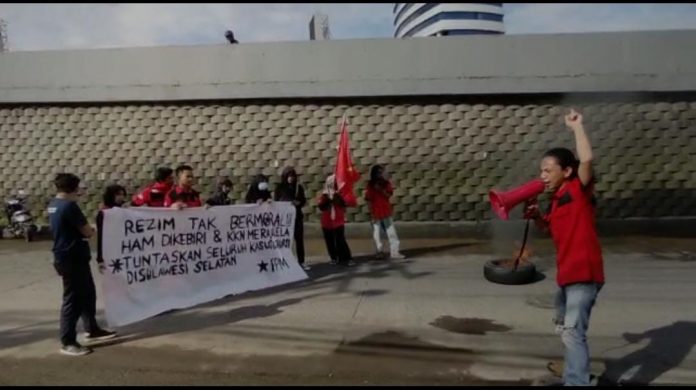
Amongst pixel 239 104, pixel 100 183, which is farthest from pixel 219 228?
pixel 100 183

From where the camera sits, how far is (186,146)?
1144cm

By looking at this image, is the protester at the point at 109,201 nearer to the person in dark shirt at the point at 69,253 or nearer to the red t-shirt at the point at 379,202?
the person in dark shirt at the point at 69,253

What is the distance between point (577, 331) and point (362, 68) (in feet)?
26.5

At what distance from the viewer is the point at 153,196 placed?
21.2ft

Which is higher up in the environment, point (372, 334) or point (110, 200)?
point (110, 200)

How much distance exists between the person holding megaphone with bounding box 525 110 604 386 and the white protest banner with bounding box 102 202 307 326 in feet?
13.3

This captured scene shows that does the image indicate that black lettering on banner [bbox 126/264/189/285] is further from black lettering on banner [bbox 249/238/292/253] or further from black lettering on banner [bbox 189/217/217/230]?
black lettering on banner [bbox 249/238/292/253]

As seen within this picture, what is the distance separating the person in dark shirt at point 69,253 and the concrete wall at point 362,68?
666cm

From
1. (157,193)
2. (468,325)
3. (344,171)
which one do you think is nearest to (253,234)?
(157,193)

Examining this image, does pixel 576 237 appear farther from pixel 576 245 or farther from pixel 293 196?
pixel 293 196

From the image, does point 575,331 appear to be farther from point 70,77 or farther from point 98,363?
point 70,77

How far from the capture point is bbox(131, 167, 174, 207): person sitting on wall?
6.37 metres

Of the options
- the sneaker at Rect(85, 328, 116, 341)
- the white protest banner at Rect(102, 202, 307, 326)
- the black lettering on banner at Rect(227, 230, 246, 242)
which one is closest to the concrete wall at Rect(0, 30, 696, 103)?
the white protest banner at Rect(102, 202, 307, 326)

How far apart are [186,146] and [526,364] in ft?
29.1
